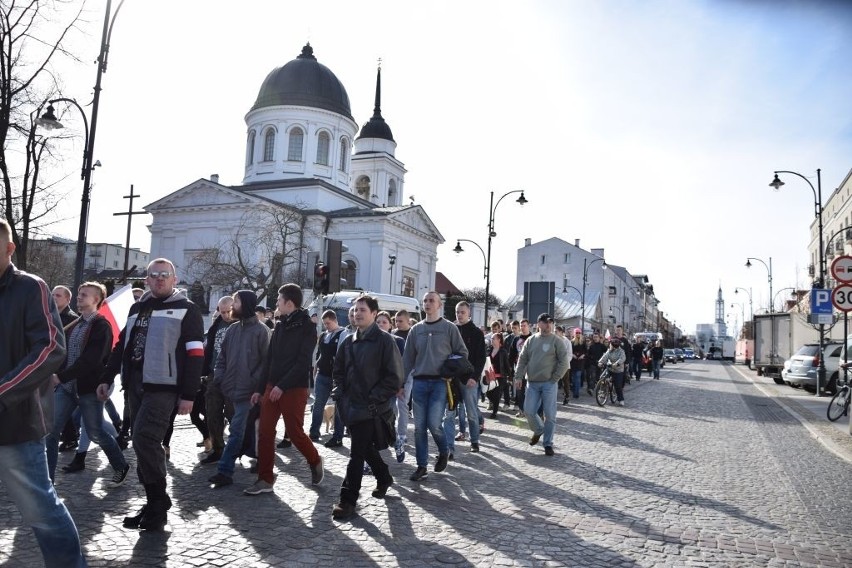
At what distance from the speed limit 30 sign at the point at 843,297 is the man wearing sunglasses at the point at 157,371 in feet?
40.9

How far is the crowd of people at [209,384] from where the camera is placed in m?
3.52

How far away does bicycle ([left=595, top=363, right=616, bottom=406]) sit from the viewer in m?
16.8

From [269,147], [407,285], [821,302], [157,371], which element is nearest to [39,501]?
[157,371]

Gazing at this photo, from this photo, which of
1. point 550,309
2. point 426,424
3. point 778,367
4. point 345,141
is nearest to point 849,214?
point 778,367

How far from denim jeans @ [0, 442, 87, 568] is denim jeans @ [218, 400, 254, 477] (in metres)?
3.16

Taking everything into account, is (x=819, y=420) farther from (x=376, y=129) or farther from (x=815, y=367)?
(x=376, y=129)

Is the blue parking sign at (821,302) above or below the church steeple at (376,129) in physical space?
below

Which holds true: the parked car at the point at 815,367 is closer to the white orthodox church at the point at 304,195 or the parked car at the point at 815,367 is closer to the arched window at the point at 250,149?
the white orthodox church at the point at 304,195

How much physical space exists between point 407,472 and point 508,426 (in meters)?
4.84

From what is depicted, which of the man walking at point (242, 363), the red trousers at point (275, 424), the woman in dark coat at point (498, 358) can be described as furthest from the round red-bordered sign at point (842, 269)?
the man walking at point (242, 363)

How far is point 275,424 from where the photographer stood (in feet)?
21.3

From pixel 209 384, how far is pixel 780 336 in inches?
1260

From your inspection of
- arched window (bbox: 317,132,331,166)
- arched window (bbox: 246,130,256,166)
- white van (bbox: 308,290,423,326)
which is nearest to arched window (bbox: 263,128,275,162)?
arched window (bbox: 246,130,256,166)

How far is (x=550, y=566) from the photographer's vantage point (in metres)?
4.68
